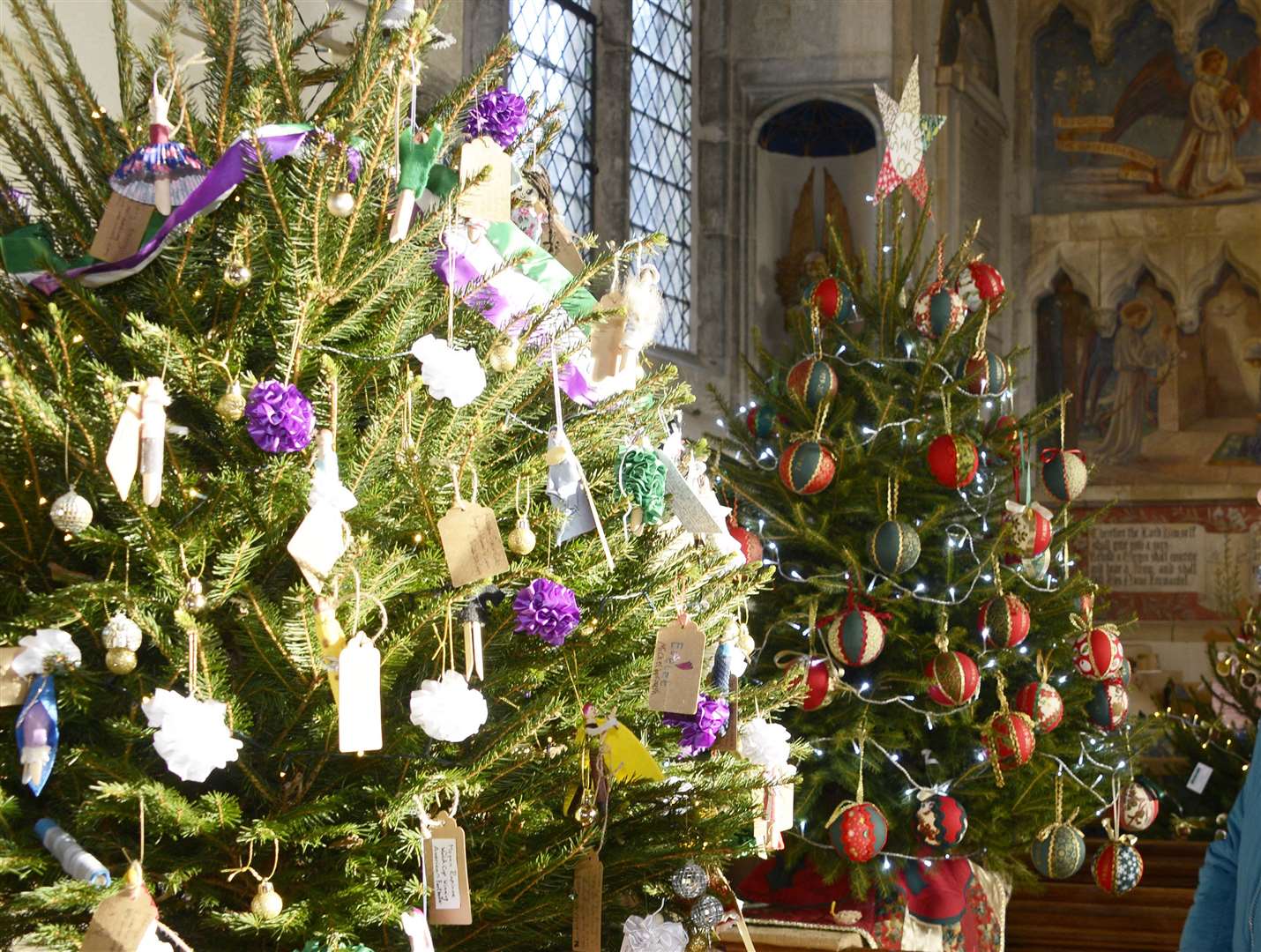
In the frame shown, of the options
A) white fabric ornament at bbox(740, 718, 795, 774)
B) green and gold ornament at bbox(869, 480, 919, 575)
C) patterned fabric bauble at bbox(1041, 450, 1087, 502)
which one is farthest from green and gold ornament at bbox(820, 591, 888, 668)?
white fabric ornament at bbox(740, 718, 795, 774)

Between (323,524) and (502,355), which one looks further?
(502,355)

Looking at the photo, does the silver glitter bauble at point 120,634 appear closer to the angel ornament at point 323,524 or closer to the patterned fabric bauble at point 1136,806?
the angel ornament at point 323,524

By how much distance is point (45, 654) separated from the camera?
1.46 metres

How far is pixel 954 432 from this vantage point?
14.5ft

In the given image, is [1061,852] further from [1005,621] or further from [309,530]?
[309,530]

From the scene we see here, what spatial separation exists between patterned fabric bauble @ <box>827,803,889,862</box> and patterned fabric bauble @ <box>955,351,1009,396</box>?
49.8 inches

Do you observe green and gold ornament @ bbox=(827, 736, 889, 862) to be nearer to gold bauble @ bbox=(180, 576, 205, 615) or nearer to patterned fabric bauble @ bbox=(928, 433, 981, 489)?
patterned fabric bauble @ bbox=(928, 433, 981, 489)

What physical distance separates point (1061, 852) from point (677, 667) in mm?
2831

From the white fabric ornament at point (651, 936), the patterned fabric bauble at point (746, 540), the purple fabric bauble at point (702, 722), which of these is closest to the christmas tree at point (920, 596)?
the patterned fabric bauble at point (746, 540)

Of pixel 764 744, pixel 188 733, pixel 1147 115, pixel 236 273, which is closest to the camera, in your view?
pixel 188 733

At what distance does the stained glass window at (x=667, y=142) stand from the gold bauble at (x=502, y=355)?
24.2 feet

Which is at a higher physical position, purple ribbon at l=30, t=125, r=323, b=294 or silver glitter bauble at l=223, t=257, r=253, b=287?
purple ribbon at l=30, t=125, r=323, b=294

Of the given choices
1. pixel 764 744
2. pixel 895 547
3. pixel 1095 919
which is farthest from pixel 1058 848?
pixel 764 744

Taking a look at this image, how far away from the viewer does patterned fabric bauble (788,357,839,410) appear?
438 centimetres
